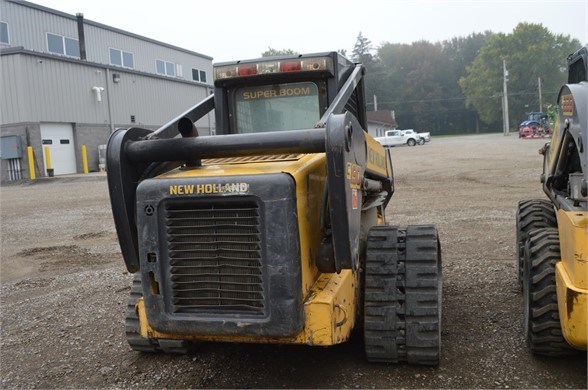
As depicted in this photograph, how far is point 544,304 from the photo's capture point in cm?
379

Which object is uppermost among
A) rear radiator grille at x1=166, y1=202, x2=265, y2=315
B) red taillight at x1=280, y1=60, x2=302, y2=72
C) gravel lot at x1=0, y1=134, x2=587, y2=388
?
red taillight at x1=280, y1=60, x2=302, y2=72

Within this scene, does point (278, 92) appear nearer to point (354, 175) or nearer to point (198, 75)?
point (354, 175)

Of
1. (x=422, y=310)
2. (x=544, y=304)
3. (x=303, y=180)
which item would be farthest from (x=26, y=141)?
(x=544, y=304)

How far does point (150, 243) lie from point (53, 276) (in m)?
5.01

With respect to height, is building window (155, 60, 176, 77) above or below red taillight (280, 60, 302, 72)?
above

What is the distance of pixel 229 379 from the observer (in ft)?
12.9

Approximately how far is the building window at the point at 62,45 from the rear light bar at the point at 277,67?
3033cm

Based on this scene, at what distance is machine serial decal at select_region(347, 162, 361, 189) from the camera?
3357mm

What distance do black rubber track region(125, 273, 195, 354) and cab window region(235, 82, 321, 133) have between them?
171 centimetres

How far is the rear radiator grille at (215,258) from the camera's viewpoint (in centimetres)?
329

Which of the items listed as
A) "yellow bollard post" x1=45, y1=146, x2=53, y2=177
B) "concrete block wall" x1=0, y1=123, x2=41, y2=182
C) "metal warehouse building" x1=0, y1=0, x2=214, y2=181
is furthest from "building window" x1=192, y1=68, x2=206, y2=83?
"concrete block wall" x1=0, y1=123, x2=41, y2=182

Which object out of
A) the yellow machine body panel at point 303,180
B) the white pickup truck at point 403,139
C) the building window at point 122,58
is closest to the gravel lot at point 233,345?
the yellow machine body panel at point 303,180

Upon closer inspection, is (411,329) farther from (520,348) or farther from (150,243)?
(150,243)

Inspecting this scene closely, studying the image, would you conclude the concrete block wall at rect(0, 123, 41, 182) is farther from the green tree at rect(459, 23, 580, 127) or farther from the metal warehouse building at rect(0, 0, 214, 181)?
the green tree at rect(459, 23, 580, 127)
